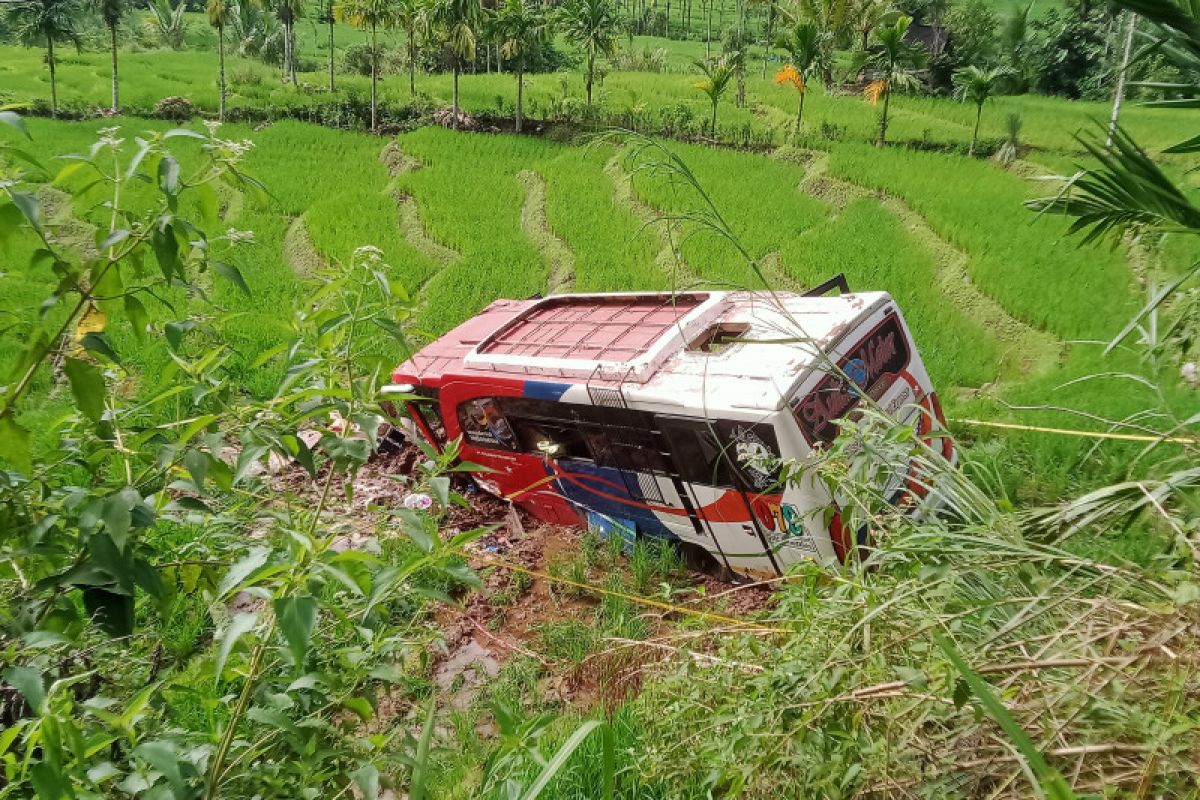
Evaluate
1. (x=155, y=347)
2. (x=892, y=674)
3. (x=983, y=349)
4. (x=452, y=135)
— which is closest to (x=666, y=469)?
(x=892, y=674)

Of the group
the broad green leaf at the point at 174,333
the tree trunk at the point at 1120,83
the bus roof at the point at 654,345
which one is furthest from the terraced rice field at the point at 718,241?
the broad green leaf at the point at 174,333

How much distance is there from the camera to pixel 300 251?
1138cm

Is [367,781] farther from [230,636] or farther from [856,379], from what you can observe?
[856,379]

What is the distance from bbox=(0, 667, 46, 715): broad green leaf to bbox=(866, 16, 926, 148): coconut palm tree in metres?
15.4

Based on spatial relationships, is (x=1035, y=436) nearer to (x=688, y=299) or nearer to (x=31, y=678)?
(x=688, y=299)

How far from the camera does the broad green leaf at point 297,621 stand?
1.12 metres

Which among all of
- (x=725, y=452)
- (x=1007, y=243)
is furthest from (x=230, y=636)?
(x=1007, y=243)

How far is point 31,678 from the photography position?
1.11 m

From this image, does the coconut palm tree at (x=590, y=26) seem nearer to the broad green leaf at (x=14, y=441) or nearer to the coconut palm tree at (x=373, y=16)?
the coconut palm tree at (x=373, y=16)

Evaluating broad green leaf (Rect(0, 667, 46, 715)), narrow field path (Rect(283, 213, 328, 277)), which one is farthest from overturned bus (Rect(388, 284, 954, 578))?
narrow field path (Rect(283, 213, 328, 277))

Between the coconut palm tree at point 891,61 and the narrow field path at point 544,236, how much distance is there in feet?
21.3

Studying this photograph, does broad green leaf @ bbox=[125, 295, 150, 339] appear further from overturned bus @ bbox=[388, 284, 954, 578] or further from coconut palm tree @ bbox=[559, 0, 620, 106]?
coconut palm tree @ bbox=[559, 0, 620, 106]

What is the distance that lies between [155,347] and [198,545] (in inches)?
297

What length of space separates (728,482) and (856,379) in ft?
3.13
